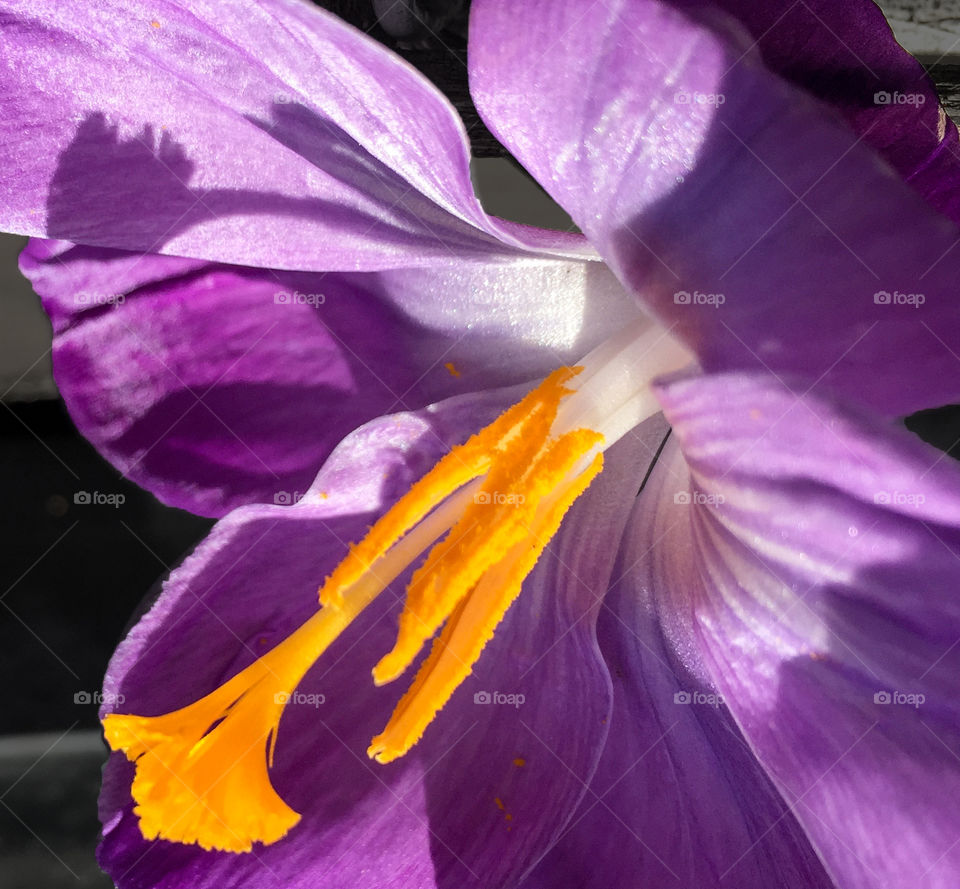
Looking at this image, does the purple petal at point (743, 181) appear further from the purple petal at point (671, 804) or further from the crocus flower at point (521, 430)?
the purple petal at point (671, 804)

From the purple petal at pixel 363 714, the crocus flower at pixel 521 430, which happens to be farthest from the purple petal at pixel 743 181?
the purple petal at pixel 363 714

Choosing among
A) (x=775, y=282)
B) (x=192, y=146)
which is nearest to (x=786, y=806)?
(x=775, y=282)

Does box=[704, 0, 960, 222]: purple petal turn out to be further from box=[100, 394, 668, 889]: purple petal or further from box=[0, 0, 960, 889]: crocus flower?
box=[100, 394, 668, 889]: purple petal

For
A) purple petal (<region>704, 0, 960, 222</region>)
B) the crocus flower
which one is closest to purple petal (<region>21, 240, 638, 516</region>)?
the crocus flower

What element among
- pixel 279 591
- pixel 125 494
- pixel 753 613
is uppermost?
pixel 753 613

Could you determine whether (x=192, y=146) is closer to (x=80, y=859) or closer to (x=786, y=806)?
(x=786, y=806)

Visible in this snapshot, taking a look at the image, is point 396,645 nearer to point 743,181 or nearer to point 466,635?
point 466,635

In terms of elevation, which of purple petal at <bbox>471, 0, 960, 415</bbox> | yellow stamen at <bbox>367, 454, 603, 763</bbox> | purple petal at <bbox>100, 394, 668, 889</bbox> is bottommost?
purple petal at <bbox>100, 394, 668, 889</bbox>
